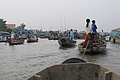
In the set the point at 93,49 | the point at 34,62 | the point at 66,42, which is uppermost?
the point at 66,42

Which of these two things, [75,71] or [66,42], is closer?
[75,71]

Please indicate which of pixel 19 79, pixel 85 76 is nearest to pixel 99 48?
pixel 19 79

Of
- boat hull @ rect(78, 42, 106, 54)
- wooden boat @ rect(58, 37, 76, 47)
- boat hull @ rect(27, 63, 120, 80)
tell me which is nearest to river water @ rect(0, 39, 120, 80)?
boat hull @ rect(78, 42, 106, 54)

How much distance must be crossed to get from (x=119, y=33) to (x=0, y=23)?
4206cm

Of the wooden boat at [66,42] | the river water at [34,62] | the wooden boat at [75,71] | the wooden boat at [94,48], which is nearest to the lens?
the wooden boat at [75,71]

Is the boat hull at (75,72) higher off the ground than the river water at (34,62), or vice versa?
the boat hull at (75,72)

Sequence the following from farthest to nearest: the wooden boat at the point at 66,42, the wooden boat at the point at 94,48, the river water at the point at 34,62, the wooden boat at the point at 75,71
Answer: the wooden boat at the point at 66,42 < the wooden boat at the point at 94,48 < the river water at the point at 34,62 < the wooden boat at the point at 75,71

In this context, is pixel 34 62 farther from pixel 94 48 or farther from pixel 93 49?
pixel 94 48

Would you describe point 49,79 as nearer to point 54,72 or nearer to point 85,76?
point 54,72

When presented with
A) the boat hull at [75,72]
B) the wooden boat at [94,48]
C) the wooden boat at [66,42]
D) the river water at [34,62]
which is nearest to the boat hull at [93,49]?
the wooden boat at [94,48]

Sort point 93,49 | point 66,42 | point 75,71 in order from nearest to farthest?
1. point 75,71
2. point 93,49
3. point 66,42

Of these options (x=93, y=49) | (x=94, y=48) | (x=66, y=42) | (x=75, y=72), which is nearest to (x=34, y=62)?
(x=93, y=49)

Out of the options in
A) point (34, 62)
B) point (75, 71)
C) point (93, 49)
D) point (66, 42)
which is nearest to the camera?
point (75, 71)

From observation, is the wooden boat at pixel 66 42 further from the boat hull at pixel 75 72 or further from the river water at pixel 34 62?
the boat hull at pixel 75 72
